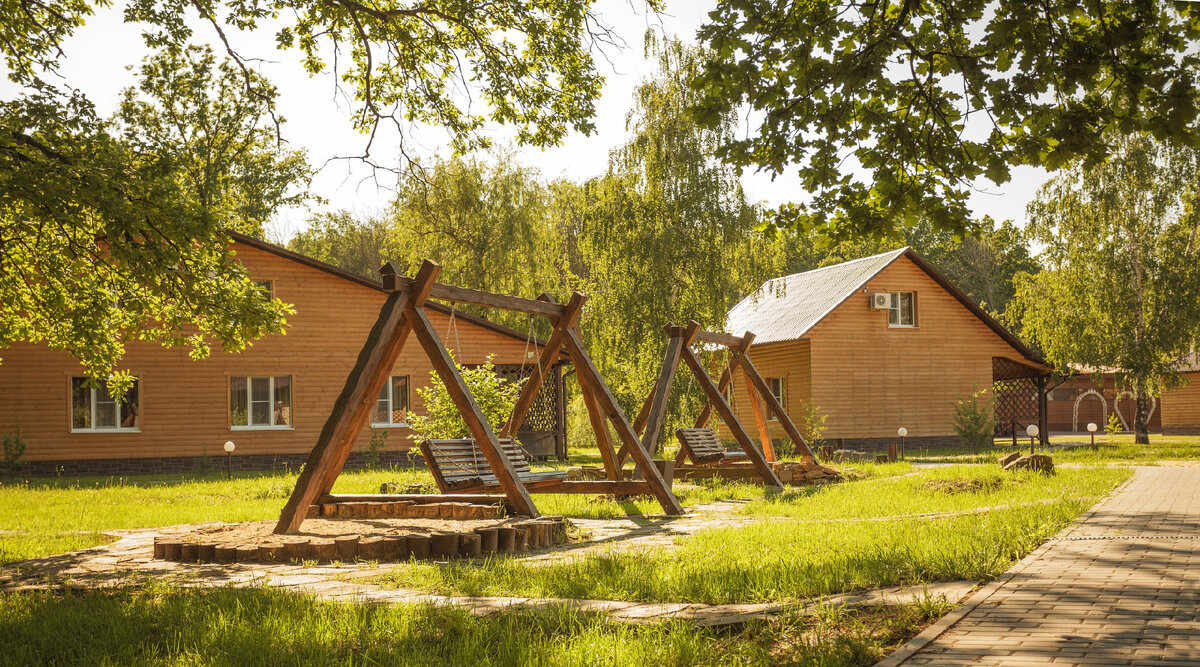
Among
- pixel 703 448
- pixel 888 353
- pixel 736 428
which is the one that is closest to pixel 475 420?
pixel 736 428

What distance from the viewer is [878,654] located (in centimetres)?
429

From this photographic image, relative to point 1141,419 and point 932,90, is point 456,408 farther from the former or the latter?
point 1141,419

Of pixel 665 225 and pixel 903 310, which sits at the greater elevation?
pixel 665 225

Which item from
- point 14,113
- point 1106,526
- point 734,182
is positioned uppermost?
point 734,182

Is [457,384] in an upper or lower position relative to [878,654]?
upper

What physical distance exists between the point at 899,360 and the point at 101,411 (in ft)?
72.9

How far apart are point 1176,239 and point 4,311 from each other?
99.1 ft

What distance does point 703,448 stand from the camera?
610 inches

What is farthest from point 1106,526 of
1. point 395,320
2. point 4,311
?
point 4,311

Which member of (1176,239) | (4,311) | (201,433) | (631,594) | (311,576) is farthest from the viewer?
(1176,239)

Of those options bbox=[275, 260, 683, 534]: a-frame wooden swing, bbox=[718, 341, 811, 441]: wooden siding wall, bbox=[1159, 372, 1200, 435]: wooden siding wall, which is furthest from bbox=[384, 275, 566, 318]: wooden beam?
bbox=[1159, 372, 1200, 435]: wooden siding wall

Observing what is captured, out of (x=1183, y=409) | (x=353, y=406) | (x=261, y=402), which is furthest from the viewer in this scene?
(x=1183, y=409)

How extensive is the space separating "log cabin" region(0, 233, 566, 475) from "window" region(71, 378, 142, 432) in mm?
24

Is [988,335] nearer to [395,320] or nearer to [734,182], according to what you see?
[734,182]
